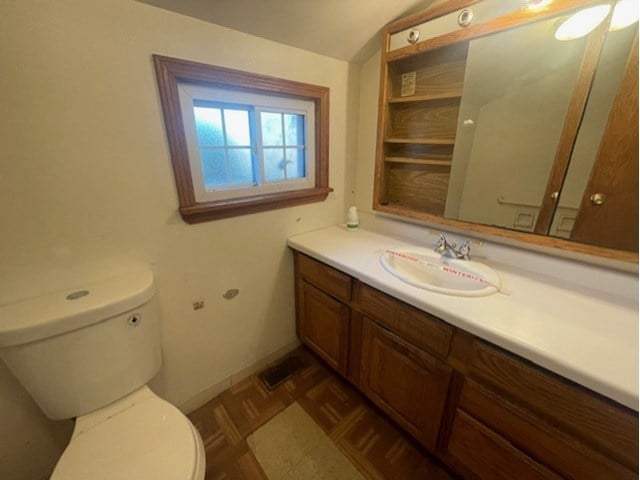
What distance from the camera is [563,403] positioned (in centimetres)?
70

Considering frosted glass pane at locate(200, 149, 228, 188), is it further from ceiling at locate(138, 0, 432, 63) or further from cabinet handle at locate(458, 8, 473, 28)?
cabinet handle at locate(458, 8, 473, 28)

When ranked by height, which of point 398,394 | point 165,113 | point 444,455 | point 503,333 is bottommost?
point 444,455

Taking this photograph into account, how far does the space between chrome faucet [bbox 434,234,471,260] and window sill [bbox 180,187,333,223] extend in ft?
2.26

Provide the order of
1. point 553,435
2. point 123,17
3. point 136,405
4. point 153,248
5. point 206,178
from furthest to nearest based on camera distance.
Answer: point 206,178
point 153,248
point 136,405
point 123,17
point 553,435

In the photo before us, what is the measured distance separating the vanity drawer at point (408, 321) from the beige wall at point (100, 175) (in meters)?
0.67

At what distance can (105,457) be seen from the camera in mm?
794

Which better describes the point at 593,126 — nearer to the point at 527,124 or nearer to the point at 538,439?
the point at 527,124

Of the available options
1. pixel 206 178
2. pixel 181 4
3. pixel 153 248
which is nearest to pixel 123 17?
pixel 181 4

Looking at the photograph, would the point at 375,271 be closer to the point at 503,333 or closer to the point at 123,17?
the point at 503,333

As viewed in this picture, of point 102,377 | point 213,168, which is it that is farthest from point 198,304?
point 213,168

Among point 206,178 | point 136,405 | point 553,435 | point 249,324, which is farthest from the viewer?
point 249,324

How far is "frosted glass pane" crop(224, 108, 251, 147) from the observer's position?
1.22 m

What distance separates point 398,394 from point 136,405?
1.03 metres

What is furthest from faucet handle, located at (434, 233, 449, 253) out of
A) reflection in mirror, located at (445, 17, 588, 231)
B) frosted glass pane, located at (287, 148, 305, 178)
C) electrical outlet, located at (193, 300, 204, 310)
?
electrical outlet, located at (193, 300, 204, 310)
